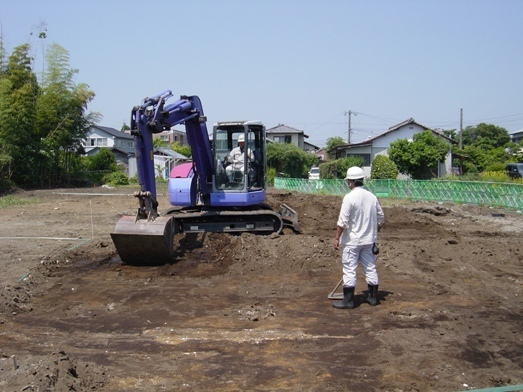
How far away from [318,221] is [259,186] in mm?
4094

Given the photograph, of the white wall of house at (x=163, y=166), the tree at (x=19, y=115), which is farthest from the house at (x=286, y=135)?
the tree at (x=19, y=115)

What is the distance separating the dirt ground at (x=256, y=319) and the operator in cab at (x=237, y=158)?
63.3 inches

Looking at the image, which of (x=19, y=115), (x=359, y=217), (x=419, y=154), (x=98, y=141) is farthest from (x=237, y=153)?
(x=98, y=141)

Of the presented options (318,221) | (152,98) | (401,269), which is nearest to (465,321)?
(401,269)

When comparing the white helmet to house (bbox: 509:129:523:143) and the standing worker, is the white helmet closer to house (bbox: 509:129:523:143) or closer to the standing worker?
the standing worker

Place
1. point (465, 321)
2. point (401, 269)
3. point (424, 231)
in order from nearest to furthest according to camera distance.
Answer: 1. point (465, 321)
2. point (401, 269)
3. point (424, 231)

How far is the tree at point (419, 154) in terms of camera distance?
34406mm

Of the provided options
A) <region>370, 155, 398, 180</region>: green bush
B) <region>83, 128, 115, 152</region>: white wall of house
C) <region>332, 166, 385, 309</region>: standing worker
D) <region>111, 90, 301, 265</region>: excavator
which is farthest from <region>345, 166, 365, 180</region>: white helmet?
<region>83, 128, 115, 152</region>: white wall of house

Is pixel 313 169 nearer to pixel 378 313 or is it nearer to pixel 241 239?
pixel 241 239

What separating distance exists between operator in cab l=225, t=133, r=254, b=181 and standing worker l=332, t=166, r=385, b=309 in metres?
5.00

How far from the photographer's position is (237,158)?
443 inches

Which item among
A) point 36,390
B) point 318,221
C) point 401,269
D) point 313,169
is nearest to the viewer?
point 36,390

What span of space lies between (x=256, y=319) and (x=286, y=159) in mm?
40542

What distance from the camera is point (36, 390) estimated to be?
12.6 feet
